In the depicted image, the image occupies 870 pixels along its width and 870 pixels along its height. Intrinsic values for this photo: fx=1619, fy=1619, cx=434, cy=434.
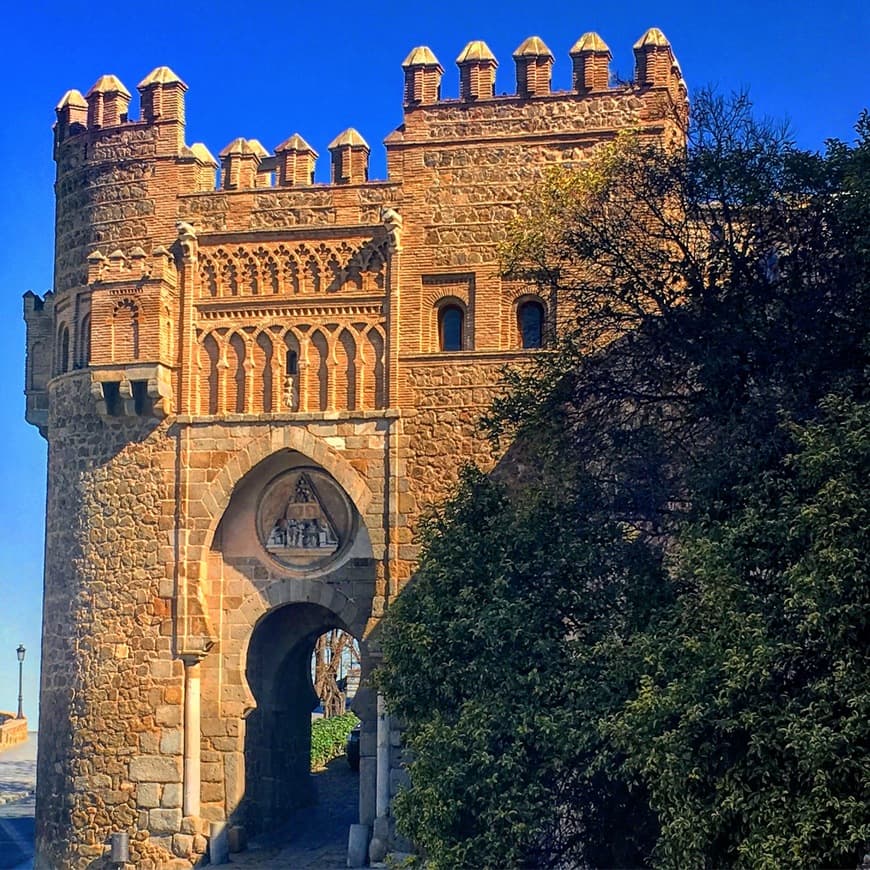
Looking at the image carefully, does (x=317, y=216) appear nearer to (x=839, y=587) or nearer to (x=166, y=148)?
(x=166, y=148)

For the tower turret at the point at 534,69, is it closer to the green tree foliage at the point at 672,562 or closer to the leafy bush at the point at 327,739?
the green tree foliage at the point at 672,562

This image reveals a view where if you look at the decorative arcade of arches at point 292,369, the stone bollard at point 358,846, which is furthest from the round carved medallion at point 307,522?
the stone bollard at point 358,846

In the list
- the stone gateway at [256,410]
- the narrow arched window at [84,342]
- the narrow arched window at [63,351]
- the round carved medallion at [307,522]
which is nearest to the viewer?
the stone gateway at [256,410]

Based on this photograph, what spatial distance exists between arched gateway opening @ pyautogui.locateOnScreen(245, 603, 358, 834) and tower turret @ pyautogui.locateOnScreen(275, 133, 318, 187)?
6270 millimetres

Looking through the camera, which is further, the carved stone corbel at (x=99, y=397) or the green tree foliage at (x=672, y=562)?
the carved stone corbel at (x=99, y=397)

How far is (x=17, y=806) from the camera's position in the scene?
112 feet

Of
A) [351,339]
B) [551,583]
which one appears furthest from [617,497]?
[351,339]

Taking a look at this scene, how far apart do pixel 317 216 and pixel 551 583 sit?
27.7 ft

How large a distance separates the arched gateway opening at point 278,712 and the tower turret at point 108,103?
25.6 ft

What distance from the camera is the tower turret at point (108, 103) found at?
24453mm

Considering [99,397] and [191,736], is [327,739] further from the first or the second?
[99,397]

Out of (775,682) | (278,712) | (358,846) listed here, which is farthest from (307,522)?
(775,682)

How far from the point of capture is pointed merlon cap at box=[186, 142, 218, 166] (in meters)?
24.1

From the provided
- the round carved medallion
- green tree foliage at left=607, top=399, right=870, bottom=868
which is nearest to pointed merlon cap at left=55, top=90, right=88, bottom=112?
the round carved medallion
